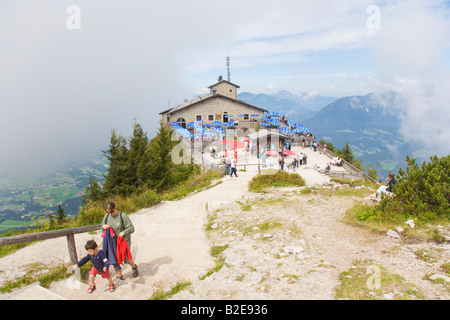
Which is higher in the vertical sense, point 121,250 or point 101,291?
point 121,250

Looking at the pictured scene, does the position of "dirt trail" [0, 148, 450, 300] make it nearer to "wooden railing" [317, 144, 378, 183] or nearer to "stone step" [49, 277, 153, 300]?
"stone step" [49, 277, 153, 300]

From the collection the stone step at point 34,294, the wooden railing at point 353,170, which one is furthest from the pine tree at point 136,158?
the wooden railing at point 353,170

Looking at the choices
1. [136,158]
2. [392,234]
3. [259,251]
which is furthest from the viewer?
[136,158]

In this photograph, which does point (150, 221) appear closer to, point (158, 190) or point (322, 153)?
point (158, 190)

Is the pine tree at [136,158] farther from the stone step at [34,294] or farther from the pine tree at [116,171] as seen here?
the stone step at [34,294]

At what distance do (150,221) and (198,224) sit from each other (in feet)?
7.26

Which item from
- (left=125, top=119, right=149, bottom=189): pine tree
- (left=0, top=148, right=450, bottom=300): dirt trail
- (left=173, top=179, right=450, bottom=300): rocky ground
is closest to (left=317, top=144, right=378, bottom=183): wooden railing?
(left=0, top=148, right=450, bottom=300): dirt trail

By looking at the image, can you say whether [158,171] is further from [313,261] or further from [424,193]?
[424,193]

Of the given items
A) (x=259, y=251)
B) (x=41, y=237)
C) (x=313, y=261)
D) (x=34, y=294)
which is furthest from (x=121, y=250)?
(x=313, y=261)

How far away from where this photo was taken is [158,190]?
67.4 feet

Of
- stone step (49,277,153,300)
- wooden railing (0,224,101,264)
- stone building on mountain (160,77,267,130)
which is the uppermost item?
stone building on mountain (160,77,267,130)

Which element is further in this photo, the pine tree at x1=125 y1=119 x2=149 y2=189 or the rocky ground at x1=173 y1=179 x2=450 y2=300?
the pine tree at x1=125 y1=119 x2=149 y2=189

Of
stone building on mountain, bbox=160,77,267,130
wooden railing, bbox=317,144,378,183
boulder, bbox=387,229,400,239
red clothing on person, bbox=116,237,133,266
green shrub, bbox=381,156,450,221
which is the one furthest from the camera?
stone building on mountain, bbox=160,77,267,130
